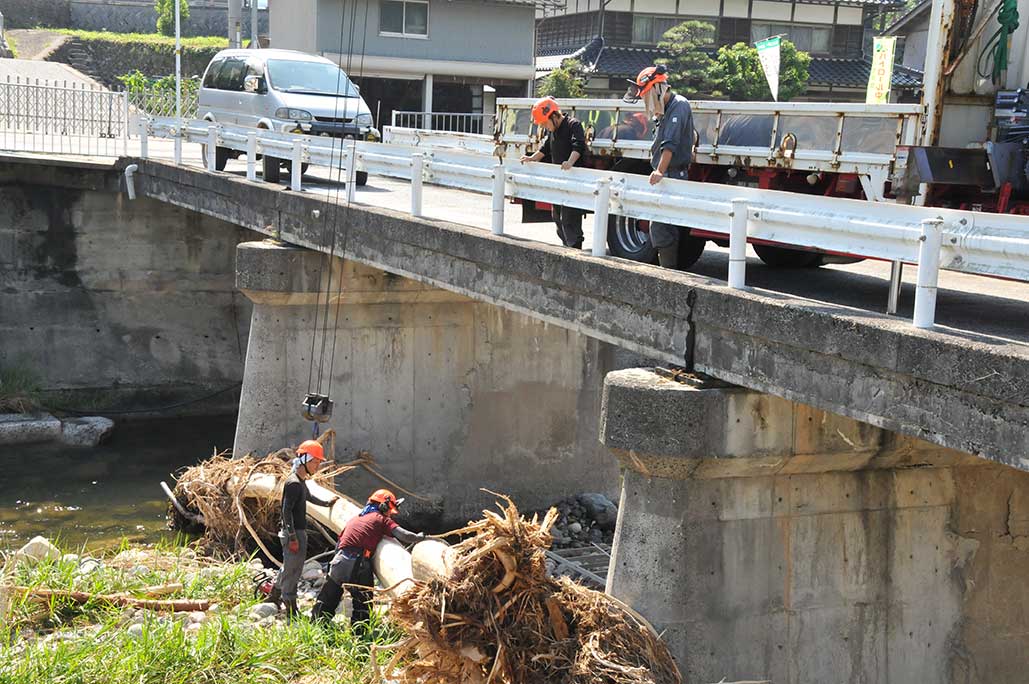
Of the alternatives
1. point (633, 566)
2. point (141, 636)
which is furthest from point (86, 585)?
point (633, 566)

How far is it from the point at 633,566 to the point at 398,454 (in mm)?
6794

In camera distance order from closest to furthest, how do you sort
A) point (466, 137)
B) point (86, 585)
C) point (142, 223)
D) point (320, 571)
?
1. point (86, 585)
2. point (320, 571)
3. point (466, 137)
4. point (142, 223)

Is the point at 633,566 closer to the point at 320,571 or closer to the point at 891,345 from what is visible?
the point at 891,345

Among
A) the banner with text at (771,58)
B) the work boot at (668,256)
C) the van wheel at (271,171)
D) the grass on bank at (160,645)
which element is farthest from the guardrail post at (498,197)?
the banner with text at (771,58)

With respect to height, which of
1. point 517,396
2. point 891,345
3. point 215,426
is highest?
point 891,345

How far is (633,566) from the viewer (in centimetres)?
777

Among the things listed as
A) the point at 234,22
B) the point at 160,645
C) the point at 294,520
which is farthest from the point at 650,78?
the point at 234,22

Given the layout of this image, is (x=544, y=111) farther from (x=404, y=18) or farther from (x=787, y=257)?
(x=404, y=18)

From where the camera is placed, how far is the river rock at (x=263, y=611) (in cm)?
1018

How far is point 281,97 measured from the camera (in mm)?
19203

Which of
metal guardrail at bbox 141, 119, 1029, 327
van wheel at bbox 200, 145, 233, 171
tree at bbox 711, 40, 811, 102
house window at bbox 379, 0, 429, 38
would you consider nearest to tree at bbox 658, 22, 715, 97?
tree at bbox 711, 40, 811, 102

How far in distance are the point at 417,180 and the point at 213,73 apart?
10878 mm

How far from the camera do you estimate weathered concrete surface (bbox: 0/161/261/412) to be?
2031 centimetres

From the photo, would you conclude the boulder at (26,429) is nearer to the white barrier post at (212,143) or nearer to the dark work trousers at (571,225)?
the white barrier post at (212,143)
